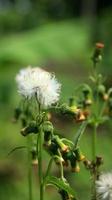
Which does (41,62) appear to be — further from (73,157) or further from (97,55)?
(73,157)

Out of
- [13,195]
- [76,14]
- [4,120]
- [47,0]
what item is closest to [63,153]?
[13,195]

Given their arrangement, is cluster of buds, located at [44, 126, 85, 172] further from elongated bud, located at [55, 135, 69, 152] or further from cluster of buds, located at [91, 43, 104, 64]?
cluster of buds, located at [91, 43, 104, 64]

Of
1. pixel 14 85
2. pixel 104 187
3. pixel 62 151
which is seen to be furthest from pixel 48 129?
pixel 14 85

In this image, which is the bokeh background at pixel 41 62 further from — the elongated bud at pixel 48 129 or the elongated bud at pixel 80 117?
the elongated bud at pixel 48 129

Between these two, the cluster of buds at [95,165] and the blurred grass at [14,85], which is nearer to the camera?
the cluster of buds at [95,165]

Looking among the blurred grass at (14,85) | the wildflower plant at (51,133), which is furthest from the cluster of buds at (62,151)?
the blurred grass at (14,85)

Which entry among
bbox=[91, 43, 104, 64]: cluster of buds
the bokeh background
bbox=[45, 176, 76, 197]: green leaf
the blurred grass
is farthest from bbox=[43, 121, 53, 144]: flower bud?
the blurred grass
